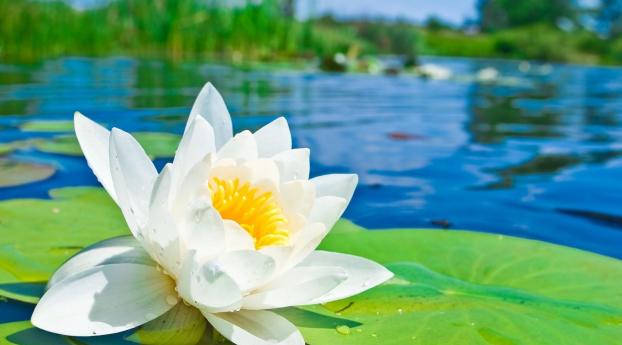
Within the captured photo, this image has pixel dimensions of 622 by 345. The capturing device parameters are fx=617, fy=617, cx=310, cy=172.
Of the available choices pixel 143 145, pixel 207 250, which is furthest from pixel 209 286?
pixel 143 145

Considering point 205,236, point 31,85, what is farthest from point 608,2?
point 205,236

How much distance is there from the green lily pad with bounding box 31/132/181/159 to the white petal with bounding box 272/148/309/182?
1488 millimetres

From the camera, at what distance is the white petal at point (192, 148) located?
37.3 inches

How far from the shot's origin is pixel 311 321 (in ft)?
3.25

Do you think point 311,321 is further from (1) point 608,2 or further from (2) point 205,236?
(1) point 608,2

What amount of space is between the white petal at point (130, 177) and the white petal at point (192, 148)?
2.7 inches

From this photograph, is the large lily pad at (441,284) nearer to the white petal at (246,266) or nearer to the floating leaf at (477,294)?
the floating leaf at (477,294)

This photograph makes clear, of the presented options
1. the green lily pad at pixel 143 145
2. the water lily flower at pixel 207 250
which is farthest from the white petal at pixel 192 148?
the green lily pad at pixel 143 145

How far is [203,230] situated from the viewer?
83 centimetres

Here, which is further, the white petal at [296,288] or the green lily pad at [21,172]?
the green lily pad at [21,172]

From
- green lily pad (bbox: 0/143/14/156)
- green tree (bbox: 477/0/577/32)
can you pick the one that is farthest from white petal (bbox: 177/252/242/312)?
green tree (bbox: 477/0/577/32)

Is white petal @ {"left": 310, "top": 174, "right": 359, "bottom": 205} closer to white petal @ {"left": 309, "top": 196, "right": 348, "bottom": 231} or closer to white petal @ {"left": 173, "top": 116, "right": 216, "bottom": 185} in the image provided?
white petal @ {"left": 309, "top": 196, "right": 348, "bottom": 231}

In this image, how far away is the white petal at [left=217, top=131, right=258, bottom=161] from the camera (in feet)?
3.26

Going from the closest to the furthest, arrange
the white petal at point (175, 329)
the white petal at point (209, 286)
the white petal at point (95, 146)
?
the white petal at point (209, 286) < the white petal at point (175, 329) < the white petal at point (95, 146)
